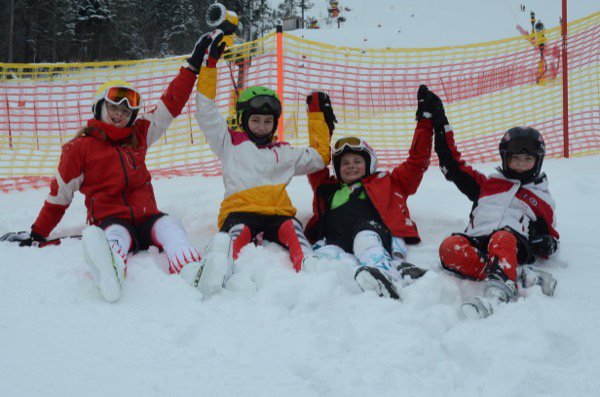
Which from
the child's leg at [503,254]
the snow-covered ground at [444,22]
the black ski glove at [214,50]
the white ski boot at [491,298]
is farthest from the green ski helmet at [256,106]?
the snow-covered ground at [444,22]

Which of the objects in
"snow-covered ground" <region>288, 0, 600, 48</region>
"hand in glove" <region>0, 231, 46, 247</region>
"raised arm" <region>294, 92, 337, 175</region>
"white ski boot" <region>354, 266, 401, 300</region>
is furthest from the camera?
"snow-covered ground" <region>288, 0, 600, 48</region>

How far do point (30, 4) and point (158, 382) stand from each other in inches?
1588

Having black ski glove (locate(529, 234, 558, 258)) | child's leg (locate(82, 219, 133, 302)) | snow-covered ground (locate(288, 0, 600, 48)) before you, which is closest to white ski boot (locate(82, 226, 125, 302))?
child's leg (locate(82, 219, 133, 302))

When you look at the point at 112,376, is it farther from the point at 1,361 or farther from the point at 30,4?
the point at 30,4

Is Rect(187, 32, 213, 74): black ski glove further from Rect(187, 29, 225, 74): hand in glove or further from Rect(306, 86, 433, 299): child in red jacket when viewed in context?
Rect(306, 86, 433, 299): child in red jacket

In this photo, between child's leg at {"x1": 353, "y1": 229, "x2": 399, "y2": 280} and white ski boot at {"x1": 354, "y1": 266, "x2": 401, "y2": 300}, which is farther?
child's leg at {"x1": 353, "y1": 229, "x2": 399, "y2": 280}

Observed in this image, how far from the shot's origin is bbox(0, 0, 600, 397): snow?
5.62 feet

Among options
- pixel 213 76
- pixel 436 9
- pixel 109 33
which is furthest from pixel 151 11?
pixel 213 76

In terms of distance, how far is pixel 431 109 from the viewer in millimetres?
3596

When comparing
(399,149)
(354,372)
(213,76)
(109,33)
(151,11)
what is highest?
(151,11)

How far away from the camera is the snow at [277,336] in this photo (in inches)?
67.4

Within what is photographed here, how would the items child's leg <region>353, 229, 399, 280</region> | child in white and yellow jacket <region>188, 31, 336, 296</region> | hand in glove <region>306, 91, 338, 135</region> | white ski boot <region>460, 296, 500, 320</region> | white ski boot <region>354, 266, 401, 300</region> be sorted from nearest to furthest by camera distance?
white ski boot <region>460, 296, 500, 320</region>
white ski boot <region>354, 266, 401, 300</region>
child's leg <region>353, 229, 399, 280</region>
child in white and yellow jacket <region>188, 31, 336, 296</region>
hand in glove <region>306, 91, 338, 135</region>

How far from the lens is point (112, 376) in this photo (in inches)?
66.6

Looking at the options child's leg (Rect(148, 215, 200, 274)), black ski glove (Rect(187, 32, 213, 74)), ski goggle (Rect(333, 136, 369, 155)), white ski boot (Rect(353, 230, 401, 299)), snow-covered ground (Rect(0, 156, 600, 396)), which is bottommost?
snow-covered ground (Rect(0, 156, 600, 396))
